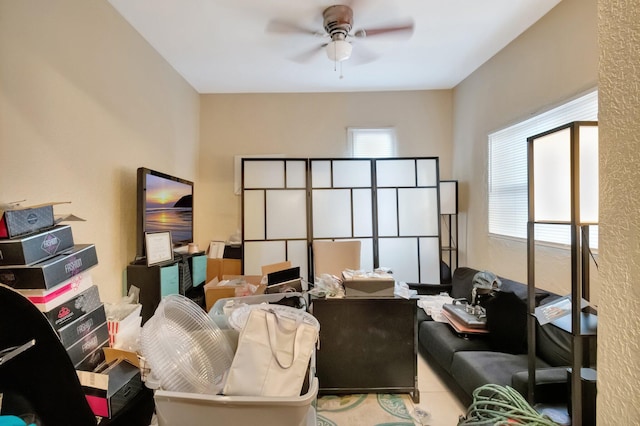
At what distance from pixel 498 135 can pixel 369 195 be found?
1539 mm

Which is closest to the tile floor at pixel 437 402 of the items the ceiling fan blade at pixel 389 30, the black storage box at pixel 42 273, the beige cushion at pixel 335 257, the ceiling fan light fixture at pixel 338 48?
the beige cushion at pixel 335 257

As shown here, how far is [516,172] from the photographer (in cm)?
282

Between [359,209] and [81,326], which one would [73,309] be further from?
[359,209]

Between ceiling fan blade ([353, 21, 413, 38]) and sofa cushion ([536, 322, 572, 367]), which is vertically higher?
ceiling fan blade ([353, 21, 413, 38])

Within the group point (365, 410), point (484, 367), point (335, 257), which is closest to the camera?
point (484, 367)

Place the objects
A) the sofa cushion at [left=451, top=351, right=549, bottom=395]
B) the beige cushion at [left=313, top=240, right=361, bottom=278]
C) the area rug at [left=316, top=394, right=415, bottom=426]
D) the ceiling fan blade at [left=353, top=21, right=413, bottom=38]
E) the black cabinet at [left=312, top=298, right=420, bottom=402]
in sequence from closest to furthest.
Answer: the sofa cushion at [left=451, top=351, right=549, bottom=395] → the area rug at [left=316, top=394, right=415, bottom=426] → the black cabinet at [left=312, top=298, right=420, bottom=402] → the ceiling fan blade at [left=353, top=21, right=413, bottom=38] → the beige cushion at [left=313, top=240, right=361, bottom=278]

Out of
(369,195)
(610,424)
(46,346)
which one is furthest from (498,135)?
(46,346)

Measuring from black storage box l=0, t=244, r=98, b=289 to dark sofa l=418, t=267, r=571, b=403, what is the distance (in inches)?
89.0

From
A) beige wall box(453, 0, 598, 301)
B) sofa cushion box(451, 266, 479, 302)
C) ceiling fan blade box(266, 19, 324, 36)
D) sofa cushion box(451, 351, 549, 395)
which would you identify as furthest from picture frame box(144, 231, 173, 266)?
beige wall box(453, 0, 598, 301)

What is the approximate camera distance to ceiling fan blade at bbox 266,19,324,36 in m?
2.46

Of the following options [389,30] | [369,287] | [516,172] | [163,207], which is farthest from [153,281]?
[516,172]

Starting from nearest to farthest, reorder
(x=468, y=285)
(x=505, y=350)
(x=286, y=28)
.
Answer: (x=505, y=350) → (x=286, y=28) → (x=468, y=285)

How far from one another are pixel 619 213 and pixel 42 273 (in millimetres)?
1774

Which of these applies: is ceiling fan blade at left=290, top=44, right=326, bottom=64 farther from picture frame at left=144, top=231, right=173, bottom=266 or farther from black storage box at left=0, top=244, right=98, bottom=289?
black storage box at left=0, top=244, right=98, bottom=289
